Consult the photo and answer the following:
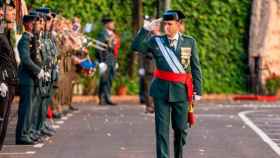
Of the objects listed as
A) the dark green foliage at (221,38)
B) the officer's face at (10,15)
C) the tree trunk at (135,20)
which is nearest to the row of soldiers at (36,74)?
the officer's face at (10,15)

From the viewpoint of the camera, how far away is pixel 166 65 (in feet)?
49.0

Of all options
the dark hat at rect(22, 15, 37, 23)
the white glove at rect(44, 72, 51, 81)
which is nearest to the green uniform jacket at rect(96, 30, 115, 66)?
the white glove at rect(44, 72, 51, 81)

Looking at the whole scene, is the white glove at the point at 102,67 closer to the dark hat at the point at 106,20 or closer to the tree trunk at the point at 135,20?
the dark hat at the point at 106,20

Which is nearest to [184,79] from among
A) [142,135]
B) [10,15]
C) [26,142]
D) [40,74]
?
[10,15]

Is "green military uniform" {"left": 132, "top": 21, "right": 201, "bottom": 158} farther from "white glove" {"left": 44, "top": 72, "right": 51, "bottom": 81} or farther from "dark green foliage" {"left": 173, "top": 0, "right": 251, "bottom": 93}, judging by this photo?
"dark green foliage" {"left": 173, "top": 0, "right": 251, "bottom": 93}

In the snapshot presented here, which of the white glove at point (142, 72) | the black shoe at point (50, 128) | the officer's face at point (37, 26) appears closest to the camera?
the officer's face at point (37, 26)

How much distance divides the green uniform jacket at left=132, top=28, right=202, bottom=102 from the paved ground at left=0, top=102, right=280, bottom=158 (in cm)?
178

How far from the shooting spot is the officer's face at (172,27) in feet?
48.8

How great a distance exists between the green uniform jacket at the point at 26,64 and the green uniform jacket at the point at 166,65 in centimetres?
358

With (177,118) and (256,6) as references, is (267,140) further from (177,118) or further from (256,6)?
(256,6)

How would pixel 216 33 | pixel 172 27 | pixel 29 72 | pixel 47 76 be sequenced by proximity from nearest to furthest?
pixel 172 27 → pixel 29 72 → pixel 47 76 → pixel 216 33

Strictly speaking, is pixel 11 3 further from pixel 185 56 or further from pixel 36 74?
pixel 185 56

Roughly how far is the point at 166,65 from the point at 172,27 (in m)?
0.44

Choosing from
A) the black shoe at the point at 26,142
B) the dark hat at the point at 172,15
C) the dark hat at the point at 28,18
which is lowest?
the black shoe at the point at 26,142
